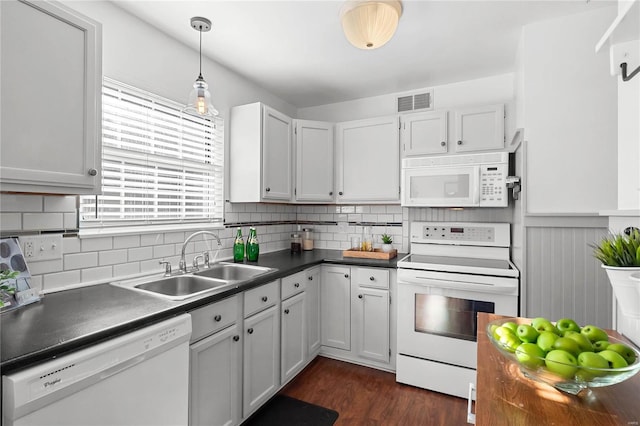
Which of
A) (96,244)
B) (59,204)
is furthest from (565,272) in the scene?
(59,204)

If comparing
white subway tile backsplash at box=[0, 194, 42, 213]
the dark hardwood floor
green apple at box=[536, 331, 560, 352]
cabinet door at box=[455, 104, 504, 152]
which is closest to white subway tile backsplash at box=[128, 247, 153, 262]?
white subway tile backsplash at box=[0, 194, 42, 213]

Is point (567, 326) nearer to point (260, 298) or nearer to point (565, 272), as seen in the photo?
point (565, 272)

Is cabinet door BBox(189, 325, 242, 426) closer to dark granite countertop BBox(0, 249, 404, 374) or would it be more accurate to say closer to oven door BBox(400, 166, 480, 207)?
dark granite countertop BBox(0, 249, 404, 374)

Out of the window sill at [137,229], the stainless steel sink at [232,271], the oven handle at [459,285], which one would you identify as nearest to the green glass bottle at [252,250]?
the stainless steel sink at [232,271]

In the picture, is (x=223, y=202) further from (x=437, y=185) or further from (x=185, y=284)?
(x=437, y=185)

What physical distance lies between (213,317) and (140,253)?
0.73 metres

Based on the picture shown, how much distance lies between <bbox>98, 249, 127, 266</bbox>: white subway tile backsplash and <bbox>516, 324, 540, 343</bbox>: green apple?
79.7 inches

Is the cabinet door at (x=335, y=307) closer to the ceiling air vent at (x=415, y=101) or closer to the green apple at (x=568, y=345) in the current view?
the ceiling air vent at (x=415, y=101)

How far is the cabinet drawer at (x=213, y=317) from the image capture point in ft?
5.29

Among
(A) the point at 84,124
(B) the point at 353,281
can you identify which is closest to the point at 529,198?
(B) the point at 353,281

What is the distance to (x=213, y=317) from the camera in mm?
1716

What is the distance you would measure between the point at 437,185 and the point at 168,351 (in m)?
2.27

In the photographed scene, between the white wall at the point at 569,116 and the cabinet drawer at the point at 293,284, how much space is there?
5.53 ft

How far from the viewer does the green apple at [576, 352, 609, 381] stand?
70cm
